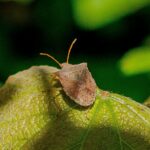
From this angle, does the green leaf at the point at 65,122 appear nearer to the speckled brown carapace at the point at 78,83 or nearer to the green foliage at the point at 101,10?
the speckled brown carapace at the point at 78,83

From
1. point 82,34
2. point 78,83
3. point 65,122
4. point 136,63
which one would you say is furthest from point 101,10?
point 65,122

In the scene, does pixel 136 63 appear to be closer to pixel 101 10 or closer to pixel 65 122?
pixel 101 10

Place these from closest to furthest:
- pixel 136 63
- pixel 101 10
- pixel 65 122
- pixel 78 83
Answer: pixel 65 122, pixel 78 83, pixel 136 63, pixel 101 10

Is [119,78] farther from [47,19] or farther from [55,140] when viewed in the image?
[55,140]

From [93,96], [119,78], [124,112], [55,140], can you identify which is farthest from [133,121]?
[119,78]

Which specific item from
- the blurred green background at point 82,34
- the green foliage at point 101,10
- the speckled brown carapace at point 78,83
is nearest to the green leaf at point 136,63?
the blurred green background at point 82,34

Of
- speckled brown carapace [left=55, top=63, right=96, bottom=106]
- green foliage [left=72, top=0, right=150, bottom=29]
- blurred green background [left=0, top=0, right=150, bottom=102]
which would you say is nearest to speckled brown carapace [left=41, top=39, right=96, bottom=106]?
speckled brown carapace [left=55, top=63, right=96, bottom=106]

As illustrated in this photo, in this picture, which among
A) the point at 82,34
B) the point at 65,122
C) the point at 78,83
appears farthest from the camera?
the point at 82,34
